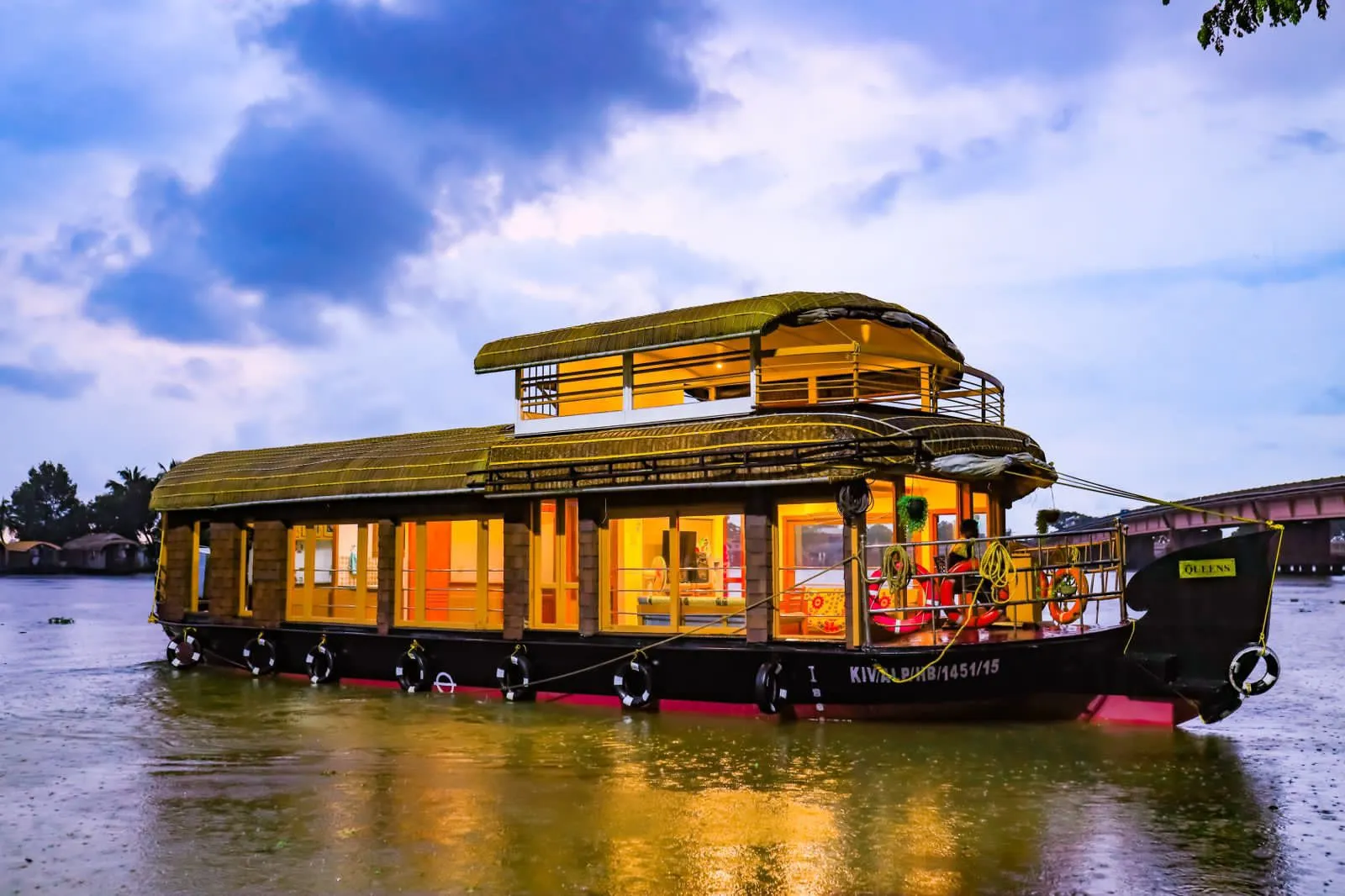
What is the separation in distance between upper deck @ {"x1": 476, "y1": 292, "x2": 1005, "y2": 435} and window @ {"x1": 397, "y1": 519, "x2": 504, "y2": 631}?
2525mm

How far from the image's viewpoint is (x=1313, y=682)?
2434cm

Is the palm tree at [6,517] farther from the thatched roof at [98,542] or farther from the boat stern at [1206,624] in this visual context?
the boat stern at [1206,624]

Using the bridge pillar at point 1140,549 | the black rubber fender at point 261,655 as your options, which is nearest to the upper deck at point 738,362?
the black rubber fender at point 261,655

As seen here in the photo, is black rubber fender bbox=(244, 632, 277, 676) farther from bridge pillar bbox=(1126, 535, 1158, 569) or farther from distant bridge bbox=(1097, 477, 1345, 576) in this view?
bridge pillar bbox=(1126, 535, 1158, 569)

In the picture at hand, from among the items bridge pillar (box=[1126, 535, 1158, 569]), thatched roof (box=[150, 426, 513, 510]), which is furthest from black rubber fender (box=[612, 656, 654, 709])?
bridge pillar (box=[1126, 535, 1158, 569])

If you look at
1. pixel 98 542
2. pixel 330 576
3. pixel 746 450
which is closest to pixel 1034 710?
pixel 746 450

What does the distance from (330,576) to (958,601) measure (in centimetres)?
1378

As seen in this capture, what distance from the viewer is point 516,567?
18.6m

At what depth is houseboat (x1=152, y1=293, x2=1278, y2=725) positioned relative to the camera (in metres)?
15.0

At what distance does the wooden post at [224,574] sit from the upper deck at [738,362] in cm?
746

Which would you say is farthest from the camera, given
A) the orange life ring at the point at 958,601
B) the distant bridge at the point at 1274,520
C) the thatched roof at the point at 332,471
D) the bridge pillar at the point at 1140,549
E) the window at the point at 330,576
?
the bridge pillar at the point at 1140,549

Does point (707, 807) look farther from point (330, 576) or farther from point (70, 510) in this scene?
point (70, 510)

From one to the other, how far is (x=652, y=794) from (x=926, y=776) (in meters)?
3.06

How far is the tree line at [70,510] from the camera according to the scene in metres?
117
